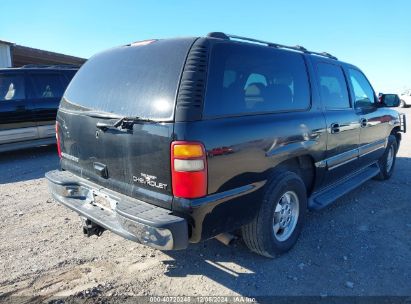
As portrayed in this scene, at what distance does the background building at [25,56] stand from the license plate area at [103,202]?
44.3 feet

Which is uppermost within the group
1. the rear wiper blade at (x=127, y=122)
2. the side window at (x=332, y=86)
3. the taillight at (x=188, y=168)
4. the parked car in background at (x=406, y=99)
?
the side window at (x=332, y=86)

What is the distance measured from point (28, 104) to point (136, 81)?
19.1 feet

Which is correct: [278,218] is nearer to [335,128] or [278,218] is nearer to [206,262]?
[206,262]

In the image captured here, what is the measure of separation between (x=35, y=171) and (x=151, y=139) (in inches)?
195

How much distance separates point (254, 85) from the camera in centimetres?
297

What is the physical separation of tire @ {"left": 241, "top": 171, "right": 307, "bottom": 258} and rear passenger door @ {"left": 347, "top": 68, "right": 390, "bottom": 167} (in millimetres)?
1757

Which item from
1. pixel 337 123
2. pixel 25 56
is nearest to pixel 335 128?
pixel 337 123

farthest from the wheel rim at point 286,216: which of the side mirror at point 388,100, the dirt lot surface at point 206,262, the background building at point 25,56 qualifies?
the background building at point 25,56

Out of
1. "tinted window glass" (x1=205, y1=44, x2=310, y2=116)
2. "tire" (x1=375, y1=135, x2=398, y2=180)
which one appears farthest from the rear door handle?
"tire" (x1=375, y1=135, x2=398, y2=180)

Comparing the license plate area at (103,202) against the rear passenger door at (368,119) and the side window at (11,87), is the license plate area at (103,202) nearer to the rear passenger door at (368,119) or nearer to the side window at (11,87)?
the rear passenger door at (368,119)

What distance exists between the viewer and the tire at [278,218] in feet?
9.87

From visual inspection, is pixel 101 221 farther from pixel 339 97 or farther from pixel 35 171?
pixel 35 171

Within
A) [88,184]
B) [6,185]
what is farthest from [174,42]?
[6,185]

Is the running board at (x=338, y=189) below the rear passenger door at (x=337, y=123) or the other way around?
below
